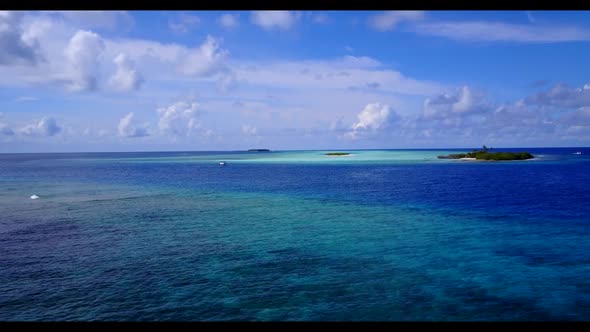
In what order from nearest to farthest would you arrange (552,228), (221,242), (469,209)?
1. (221,242)
2. (552,228)
3. (469,209)

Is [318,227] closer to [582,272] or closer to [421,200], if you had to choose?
[582,272]

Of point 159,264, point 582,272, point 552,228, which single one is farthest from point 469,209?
point 159,264

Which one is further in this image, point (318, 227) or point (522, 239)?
point (318, 227)

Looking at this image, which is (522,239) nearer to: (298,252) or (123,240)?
(298,252)

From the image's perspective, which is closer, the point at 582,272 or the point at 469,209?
the point at 582,272
